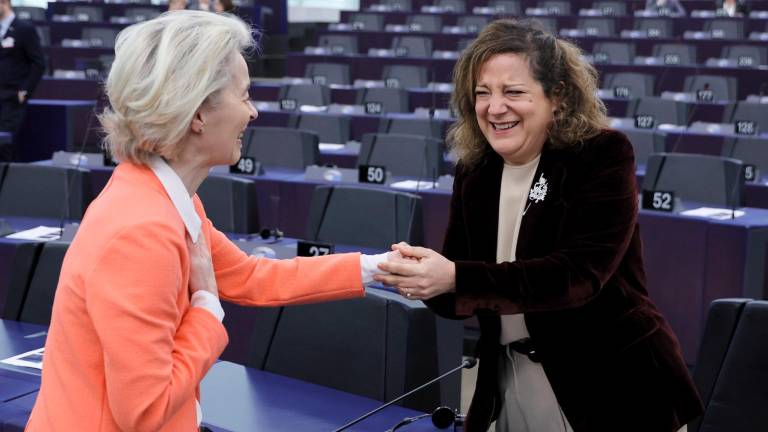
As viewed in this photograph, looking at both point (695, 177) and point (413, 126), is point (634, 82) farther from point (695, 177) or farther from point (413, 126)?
point (695, 177)

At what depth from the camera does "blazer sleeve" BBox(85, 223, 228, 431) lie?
115 cm

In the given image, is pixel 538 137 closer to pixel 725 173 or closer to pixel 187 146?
pixel 187 146

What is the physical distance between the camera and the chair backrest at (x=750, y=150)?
5402 millimetres

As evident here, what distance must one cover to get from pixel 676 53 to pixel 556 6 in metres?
3.13

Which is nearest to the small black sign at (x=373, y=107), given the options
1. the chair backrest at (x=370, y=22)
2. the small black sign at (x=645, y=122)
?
the small black sign at (x=645, y=122)

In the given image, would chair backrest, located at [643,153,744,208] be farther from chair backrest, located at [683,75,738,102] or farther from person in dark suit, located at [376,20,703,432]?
chair backrest, located at [683,75,738,102]

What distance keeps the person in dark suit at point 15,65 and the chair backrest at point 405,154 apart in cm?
322

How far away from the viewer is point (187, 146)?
1288mm

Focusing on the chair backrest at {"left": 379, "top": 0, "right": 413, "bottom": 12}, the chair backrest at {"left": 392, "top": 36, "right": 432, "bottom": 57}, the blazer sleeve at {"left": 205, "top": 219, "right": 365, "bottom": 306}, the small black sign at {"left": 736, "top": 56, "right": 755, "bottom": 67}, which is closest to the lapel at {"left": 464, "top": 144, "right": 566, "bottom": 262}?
the blazer sleeve at {"left": 205, "top": 219, "right": 365, "bottom": 306}

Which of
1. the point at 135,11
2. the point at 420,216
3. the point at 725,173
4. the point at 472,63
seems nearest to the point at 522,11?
the point at 135,11

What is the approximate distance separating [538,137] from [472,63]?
0.57 ft

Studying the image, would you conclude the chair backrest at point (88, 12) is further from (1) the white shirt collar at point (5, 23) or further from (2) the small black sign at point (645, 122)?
(2) the small black sign at point (645, 122)

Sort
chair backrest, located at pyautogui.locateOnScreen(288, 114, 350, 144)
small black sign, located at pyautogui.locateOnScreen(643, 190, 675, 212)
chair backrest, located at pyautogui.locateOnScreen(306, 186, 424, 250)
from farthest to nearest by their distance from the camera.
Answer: chair backrest, located at pyautogui.locateOnScreen(288, 114, 350, 144), small black sign, located at pyautogui.locateOnScreen(643, 190, 675, 212), chair backrest, located at pyautogui.locateOnScreen(306, 186, 424, 250)

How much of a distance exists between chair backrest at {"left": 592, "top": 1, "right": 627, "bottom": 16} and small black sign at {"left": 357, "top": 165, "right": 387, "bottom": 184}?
9.04 m
